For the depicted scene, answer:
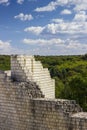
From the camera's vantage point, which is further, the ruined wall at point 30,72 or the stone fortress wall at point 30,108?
the ruined wall at point 30,72

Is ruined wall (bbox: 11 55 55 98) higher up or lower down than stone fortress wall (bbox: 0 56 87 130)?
higher up

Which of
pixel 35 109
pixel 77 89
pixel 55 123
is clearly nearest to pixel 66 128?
pixel 55 123

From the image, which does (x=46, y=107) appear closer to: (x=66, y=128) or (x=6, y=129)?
(x=66, y=128)

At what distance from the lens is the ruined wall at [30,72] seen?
468 inches

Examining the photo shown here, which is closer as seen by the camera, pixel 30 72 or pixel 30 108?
pixel 30 108

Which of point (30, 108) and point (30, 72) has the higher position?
point (30, 72)

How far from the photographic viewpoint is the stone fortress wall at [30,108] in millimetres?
10406

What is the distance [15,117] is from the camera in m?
11.6

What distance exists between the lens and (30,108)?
11.2m

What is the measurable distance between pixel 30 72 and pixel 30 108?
1.41 meters

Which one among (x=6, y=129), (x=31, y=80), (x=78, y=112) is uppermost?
(x=31, y=80)

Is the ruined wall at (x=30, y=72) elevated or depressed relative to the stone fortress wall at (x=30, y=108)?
elevated

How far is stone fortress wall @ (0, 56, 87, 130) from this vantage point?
10.4 meters

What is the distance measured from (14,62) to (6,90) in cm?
101
